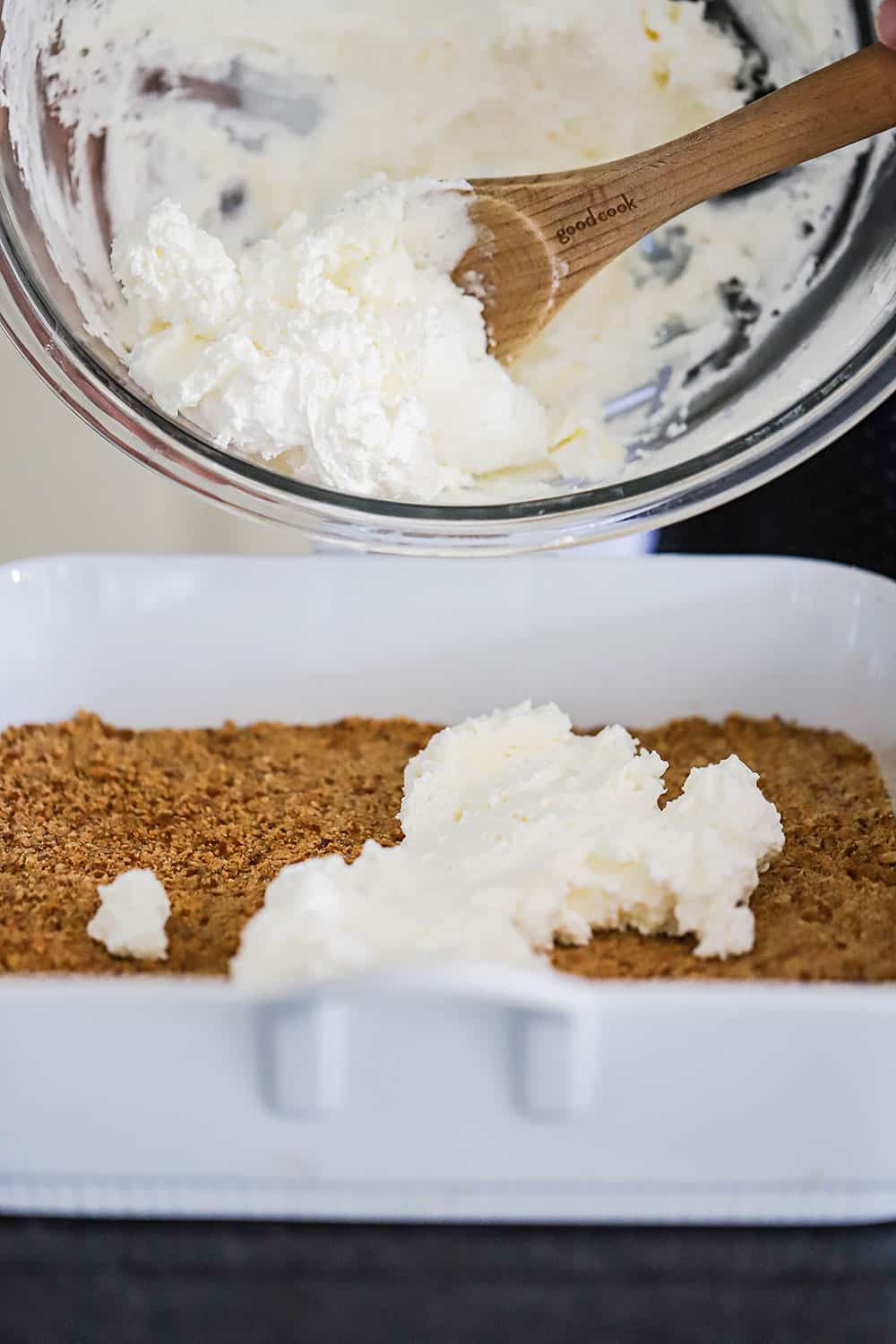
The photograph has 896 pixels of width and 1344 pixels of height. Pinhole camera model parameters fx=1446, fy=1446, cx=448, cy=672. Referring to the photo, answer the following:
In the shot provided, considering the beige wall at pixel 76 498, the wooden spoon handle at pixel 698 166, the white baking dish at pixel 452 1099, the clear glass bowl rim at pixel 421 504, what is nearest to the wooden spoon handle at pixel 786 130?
the wooden spoon handle at pixel 698 166

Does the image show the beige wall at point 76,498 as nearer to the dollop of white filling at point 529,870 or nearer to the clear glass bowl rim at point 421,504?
A: the clear glass bowl rim at point 421,504

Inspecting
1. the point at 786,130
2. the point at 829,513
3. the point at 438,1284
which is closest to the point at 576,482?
the point at 786,130

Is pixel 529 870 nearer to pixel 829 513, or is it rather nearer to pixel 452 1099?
pixel 452 1099

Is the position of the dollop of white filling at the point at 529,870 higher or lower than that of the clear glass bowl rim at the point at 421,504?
lower

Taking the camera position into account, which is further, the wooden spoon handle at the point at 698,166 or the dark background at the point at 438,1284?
the wooden spoon handle at the point at 698,166

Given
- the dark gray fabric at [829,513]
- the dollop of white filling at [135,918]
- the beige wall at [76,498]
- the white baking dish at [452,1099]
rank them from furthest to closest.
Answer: the beige wall at [76,498], the dark gray fabric at [829,513], the dollop of white filling at [135,918], the white baking dish at [452,1099]

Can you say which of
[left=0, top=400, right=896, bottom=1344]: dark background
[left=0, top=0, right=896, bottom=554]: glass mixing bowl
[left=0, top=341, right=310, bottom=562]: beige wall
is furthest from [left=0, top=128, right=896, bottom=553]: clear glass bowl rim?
[left=0, top=341, right=310, bottom=562]: beige wall

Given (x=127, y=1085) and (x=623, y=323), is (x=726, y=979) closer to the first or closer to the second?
(x=127, y=1085)

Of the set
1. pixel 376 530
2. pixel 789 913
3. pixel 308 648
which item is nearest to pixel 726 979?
pixel 789 913
